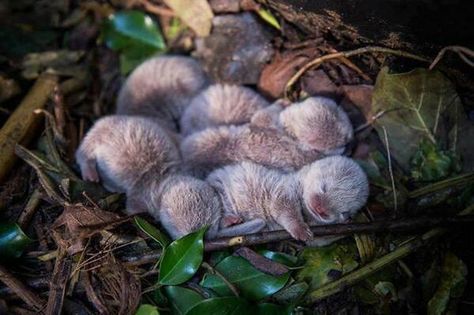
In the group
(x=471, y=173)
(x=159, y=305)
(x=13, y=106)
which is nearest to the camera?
(x=159, y=305)

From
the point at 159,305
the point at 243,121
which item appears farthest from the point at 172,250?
the point at 243,121

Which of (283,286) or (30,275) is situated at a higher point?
(283,286)

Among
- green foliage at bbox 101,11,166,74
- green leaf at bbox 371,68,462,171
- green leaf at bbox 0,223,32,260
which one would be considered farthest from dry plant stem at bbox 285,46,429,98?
green leaf at bbox 0,223,32,260

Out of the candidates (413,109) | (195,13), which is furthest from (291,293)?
(195,13)

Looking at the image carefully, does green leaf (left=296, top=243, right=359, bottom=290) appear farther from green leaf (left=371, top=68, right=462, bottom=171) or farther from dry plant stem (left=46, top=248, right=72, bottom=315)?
dry plant stem (left=46, top=248, right=72, bottom=315)

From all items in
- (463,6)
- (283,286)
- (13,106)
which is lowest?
(283,286)

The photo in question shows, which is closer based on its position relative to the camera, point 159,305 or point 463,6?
point 463,6

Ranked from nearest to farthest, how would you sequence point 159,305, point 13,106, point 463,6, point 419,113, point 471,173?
1. point 463,6
2. point 159,305
3. point 471,173
4. point 419,113
5. point 13,106

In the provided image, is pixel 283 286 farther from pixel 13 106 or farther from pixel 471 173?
pixel 13 106
